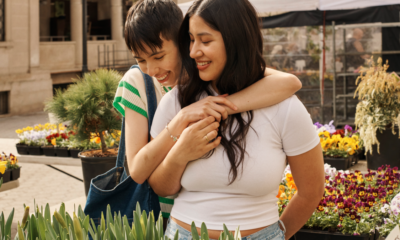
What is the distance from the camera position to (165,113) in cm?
160

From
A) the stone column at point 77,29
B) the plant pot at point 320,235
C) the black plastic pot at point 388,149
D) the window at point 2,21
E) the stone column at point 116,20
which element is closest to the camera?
the plant pot at point 320,235

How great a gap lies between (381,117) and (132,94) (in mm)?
4593

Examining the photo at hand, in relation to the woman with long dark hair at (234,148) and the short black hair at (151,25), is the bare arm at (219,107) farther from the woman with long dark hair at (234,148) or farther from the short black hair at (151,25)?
the short black hair at (151,25)

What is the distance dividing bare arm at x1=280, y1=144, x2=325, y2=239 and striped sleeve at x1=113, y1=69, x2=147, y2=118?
593mm

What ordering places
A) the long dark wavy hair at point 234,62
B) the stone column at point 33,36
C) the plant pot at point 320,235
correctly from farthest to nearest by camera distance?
the stone column at point 33,36 → the plant pot at point 320,235 → the long dark wavy hair at point 234,62

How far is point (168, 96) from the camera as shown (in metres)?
1.63

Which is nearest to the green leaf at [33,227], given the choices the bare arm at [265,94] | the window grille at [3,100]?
the bare arm at [265,94]

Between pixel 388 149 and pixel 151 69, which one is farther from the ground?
pixel 151 69

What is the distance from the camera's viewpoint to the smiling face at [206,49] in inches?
57.0

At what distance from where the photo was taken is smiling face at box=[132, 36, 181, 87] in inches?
67.4

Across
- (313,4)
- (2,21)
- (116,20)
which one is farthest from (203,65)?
(116,20)

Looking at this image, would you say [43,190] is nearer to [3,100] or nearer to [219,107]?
[219,107]

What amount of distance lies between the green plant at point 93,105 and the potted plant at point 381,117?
3103mm

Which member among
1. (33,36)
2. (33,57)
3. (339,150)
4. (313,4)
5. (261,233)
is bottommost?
(339,150)
